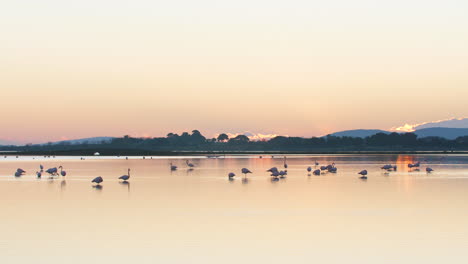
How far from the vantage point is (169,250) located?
1510 cm

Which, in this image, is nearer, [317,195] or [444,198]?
[444,198]

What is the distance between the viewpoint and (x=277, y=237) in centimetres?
1695

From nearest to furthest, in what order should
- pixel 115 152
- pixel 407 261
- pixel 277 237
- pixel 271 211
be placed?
pixel 407 261 → pixel 277 237 → pixel 271 211 → pixel 115 152

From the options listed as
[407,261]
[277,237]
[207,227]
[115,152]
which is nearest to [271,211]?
[207,227]

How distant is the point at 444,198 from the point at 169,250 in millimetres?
16086

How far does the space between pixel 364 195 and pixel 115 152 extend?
134656 mm

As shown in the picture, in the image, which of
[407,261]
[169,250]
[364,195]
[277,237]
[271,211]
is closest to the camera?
[407,261]

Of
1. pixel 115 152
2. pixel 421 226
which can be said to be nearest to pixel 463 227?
pixel 421 226

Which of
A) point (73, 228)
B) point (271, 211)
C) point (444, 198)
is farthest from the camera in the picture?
point (444, 198)

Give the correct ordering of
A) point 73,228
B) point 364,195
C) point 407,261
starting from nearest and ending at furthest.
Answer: point 407,261, point 73,228, point 364,195

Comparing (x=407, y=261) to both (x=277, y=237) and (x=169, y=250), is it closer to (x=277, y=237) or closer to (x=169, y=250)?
(x=277, y=237)

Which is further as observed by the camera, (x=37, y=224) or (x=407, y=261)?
(x=37, y=224)

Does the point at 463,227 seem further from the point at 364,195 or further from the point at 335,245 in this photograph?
the point at 364,195

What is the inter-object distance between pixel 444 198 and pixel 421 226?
30.7 feet
